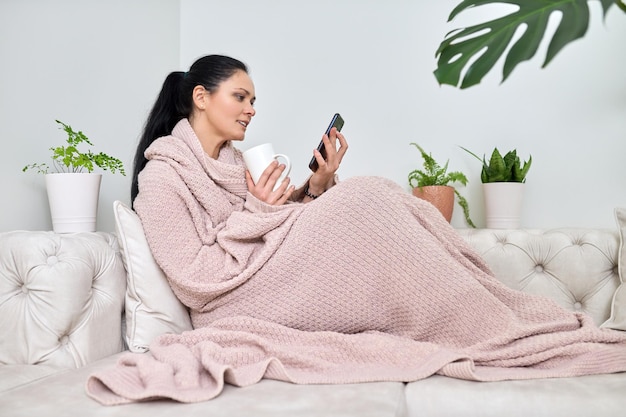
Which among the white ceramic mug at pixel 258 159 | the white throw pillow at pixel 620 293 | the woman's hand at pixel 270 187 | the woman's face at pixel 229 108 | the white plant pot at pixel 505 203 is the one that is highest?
the woman's face at pixel 229 108

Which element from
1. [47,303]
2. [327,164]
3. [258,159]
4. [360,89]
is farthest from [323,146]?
[47,303]

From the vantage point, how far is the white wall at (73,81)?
1.48m

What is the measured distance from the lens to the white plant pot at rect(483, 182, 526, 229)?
191 centimetres

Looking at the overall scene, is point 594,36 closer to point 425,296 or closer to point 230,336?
point 425,296

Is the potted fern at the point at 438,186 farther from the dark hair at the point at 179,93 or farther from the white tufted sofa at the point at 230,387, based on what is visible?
the dark hair at the point at 179,93

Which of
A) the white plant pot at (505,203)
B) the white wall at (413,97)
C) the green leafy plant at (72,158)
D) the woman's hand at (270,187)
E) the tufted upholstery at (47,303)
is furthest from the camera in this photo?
the white wall at (413,97)

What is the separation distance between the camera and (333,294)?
1.33 m

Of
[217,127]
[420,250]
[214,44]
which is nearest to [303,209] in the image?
[420,250]

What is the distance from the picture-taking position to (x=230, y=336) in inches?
47.1

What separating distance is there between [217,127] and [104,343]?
2.42 feet

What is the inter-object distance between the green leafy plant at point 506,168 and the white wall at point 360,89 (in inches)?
6.8

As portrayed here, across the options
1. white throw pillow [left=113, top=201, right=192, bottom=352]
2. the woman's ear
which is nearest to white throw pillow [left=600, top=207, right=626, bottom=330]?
white throw pillow [left=113, top=201, right=192, bottom=352]

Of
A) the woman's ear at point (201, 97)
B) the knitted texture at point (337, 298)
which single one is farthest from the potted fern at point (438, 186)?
the woman's ear at point (201, 97)

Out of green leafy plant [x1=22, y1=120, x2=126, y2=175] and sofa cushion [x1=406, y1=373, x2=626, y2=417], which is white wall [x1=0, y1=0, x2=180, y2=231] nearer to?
green leafy plant [x1=22, y1=120, x2=126, y2=175]
